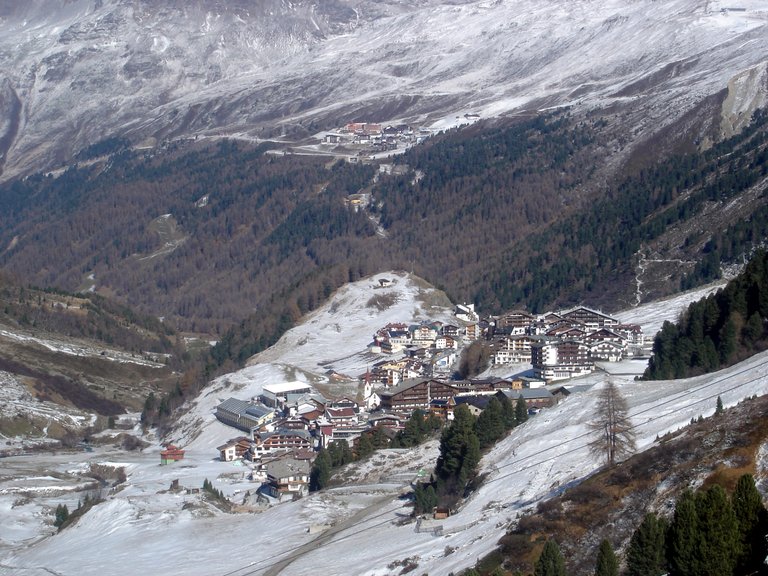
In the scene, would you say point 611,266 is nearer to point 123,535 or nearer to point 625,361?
point 625,361

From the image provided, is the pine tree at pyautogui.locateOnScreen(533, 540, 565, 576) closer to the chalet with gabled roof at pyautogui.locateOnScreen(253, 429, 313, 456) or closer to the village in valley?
the village in valley

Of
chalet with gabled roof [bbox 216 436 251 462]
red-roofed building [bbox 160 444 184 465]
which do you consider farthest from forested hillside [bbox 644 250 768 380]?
red-roofed building [bbox 160 444 184 465]

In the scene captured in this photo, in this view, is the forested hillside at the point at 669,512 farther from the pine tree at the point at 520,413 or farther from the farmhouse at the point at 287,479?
the farmhouse at the point at 287,479

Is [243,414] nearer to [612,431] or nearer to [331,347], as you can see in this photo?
[331,347]

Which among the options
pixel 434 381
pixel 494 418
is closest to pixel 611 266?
pixel 434 381

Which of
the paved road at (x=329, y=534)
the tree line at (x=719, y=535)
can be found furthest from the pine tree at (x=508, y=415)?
the tree line at (x=719, y=535)

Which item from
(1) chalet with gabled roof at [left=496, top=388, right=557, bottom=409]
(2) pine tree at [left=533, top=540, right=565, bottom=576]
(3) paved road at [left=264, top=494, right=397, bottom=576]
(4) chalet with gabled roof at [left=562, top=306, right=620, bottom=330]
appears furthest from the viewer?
(4) chalet with gabled roof at [left=562, top=306, right=620, bottom=330]

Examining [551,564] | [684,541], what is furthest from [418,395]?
[684,541]
